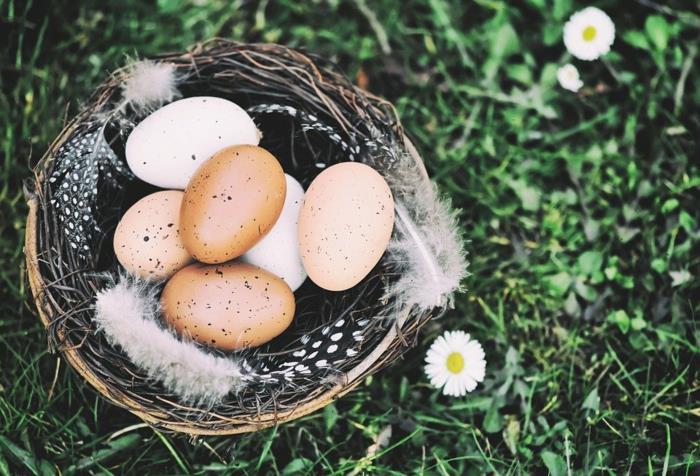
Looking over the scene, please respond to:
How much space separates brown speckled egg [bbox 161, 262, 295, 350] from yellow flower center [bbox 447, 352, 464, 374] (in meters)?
0.49

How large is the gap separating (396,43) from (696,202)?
1.02 m

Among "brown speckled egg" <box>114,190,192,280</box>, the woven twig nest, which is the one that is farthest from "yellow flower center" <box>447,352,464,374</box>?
"brown speckled egg" <box>114,190,192,280</box>

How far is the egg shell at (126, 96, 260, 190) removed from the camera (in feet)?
5.41

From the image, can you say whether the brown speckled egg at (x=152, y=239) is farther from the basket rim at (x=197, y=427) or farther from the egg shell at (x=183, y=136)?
the basket rim at (x=197, y=427)

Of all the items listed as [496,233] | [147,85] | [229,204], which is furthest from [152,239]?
[496,233]

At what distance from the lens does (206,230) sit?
59.9 inches

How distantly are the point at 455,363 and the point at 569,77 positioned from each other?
948 millimetres

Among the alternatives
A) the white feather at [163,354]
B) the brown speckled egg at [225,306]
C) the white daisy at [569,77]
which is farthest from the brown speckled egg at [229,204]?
the white daisy at [569,77]

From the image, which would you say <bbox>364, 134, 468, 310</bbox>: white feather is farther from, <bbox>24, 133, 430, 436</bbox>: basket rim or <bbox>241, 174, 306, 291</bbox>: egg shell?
<bbox>241, 174, 306, 291</bbox>: egg shell

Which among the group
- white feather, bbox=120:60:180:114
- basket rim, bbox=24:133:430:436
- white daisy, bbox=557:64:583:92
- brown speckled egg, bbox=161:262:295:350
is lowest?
basket rim, bbox=24:133:430:436

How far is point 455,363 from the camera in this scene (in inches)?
71.9

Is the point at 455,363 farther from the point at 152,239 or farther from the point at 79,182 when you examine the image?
the point at 79,182

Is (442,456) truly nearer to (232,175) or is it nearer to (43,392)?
(232,175)

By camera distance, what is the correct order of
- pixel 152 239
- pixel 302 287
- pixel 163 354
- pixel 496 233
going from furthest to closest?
pixel 496 233 → pixel 302 287 → pixel 152 239 → pixel 163 354
